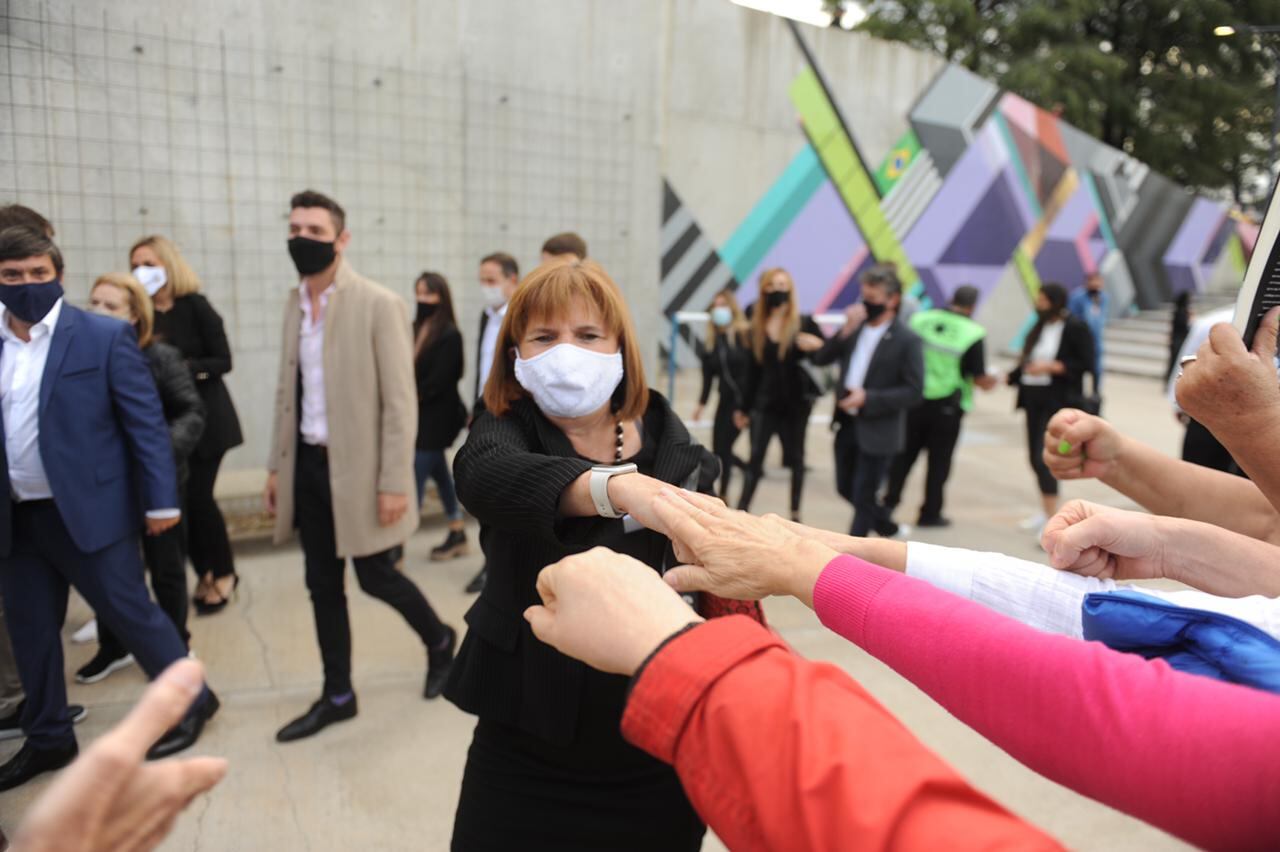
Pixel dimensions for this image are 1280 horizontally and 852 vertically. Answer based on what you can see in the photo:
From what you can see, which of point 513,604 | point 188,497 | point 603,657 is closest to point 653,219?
point 188,497

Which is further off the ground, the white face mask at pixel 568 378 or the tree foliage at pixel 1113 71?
the tree foliage at pixel 1113 71

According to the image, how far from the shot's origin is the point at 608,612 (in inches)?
34.8

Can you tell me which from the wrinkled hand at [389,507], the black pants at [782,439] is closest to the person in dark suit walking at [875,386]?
the black pants at [782,439]

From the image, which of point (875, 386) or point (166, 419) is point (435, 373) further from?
point (875, 386)

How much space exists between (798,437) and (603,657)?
4.48m

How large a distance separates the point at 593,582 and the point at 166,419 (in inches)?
116

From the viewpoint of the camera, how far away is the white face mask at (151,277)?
12.4ft

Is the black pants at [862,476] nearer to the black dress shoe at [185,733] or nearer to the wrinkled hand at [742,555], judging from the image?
the black dress shoe at [185,733]

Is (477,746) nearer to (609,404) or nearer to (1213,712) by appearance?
(609,404)

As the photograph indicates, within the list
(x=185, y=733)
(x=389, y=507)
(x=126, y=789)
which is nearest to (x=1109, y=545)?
(x=126, y=789)

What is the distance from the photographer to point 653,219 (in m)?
5.95

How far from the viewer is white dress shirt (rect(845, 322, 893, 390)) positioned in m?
4.70

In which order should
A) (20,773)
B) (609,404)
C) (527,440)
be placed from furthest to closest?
1. (20,773)
2. (609,404)
3. (527,440)

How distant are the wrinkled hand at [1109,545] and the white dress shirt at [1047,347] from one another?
4368 millimetres
